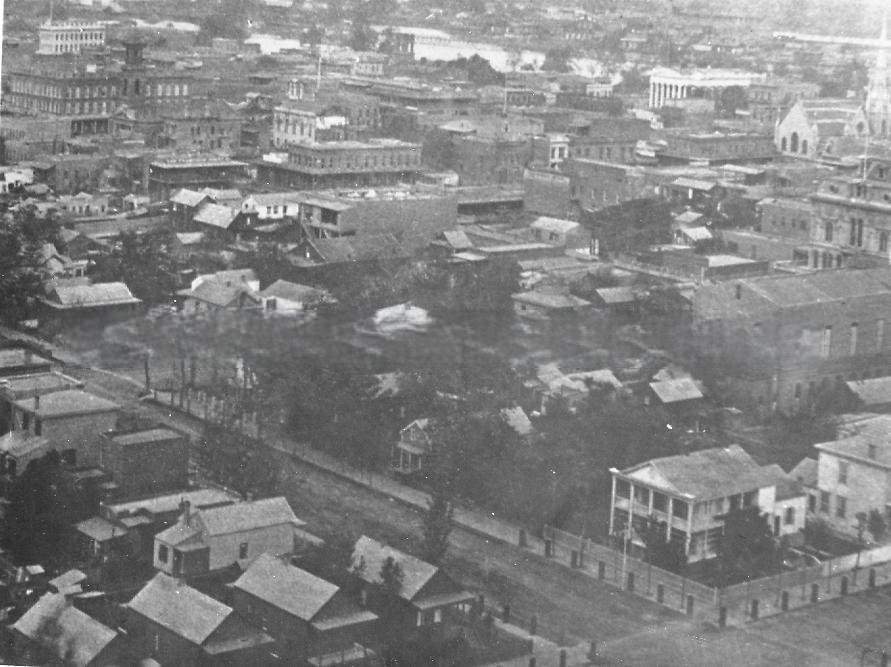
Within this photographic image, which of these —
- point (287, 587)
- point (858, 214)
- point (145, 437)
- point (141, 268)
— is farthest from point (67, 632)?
point (858, 214)

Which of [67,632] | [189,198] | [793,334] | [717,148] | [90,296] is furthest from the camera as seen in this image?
[717,148]

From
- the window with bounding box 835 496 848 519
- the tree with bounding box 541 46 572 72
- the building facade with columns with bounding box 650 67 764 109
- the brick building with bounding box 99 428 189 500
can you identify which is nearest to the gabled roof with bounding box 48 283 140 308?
the brick building with bounding box 99 428 189 500

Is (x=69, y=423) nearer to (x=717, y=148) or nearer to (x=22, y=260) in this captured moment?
(x=22, y=260)

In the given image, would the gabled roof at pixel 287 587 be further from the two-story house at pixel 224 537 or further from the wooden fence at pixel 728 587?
the wooden fence at pixel 728 587

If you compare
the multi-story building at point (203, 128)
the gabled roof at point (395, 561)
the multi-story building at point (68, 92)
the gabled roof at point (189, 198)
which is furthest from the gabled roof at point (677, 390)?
the multi-story building at point (203, 128)

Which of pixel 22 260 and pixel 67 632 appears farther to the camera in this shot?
pixel 22 260
